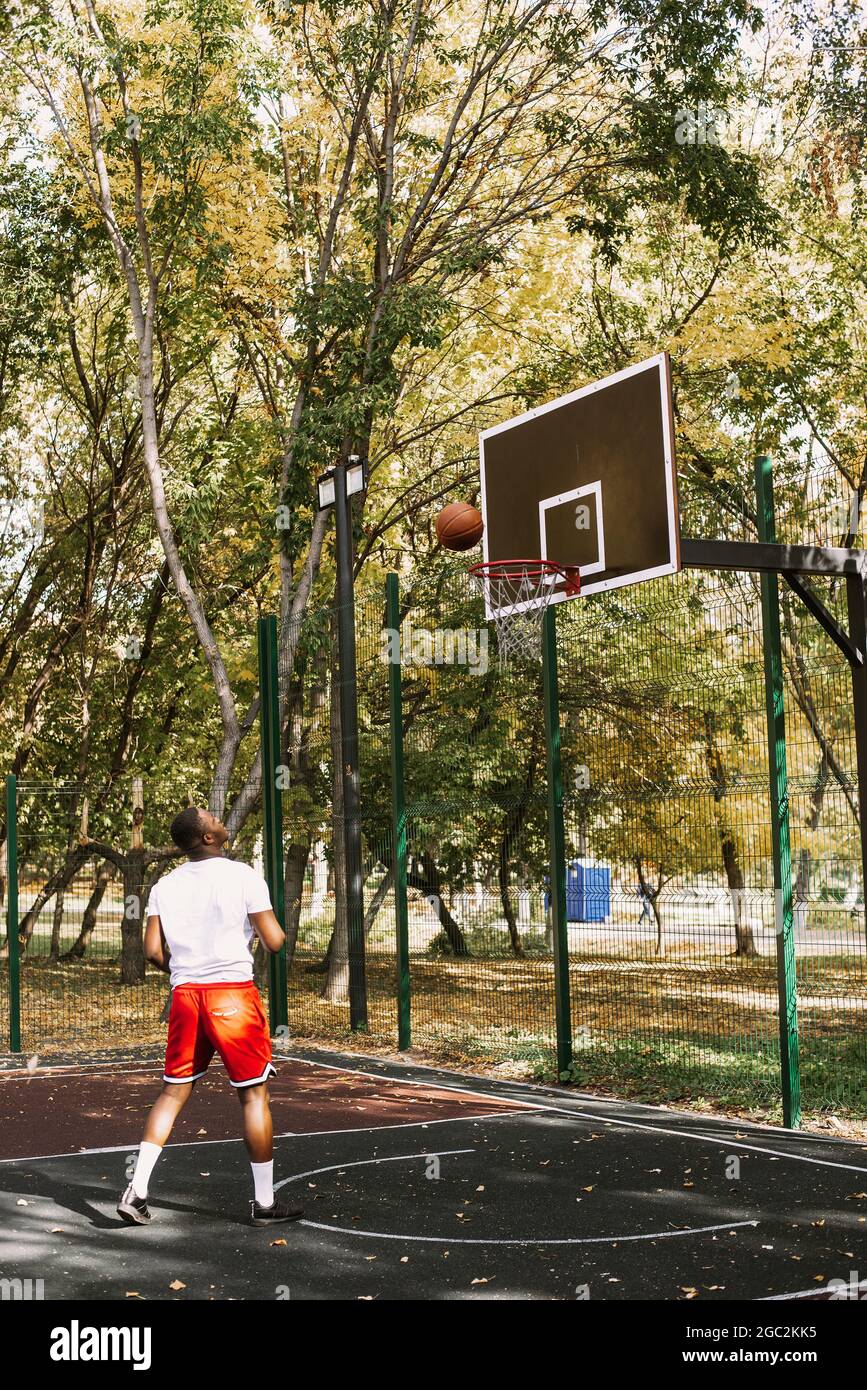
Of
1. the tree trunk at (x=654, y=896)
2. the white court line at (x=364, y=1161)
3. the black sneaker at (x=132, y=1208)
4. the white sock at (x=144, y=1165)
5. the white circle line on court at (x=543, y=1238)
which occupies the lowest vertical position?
the white court line at (x=364, y=1161)

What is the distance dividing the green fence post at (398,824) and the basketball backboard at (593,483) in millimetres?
1804

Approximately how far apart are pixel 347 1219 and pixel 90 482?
16.2m

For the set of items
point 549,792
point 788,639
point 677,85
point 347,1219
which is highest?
point 677,85

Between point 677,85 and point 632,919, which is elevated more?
point 677,85

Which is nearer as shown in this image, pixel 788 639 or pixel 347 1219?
pixel 347 1219

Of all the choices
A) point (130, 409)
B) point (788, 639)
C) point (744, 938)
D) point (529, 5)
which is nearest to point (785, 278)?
point (529, 5)

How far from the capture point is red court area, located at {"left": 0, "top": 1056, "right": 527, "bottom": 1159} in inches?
325

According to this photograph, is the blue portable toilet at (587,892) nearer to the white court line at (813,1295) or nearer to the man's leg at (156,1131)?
the man's leg at (156,1131)

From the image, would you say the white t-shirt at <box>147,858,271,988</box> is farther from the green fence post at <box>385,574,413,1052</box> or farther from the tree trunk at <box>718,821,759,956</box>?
the green fence post at <box>385,574,413,1052</box>

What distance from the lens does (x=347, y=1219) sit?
6.05 m

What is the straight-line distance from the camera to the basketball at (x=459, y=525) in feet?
→ 33.4

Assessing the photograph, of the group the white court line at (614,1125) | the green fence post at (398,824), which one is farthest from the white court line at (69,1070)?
the white court line at (614,1125)

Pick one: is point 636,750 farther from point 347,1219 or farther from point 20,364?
point 20,364

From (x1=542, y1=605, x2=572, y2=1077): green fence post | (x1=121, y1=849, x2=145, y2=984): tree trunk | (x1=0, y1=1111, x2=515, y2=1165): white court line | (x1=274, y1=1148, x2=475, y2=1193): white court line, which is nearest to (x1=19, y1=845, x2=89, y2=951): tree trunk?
(x1=121, y1=849, x2=145, y2=984): tree trunk
